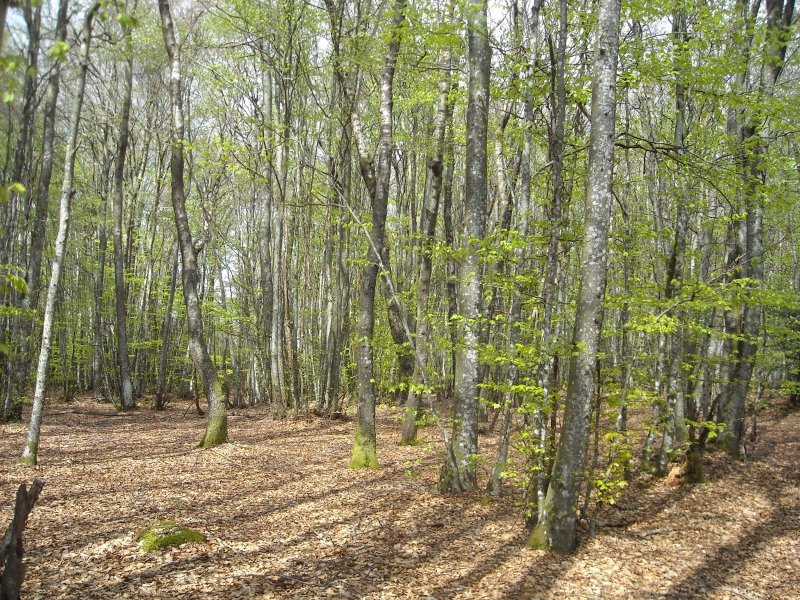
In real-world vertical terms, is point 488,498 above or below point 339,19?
below

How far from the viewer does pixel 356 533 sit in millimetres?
6316

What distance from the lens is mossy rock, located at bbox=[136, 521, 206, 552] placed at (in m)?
5.34

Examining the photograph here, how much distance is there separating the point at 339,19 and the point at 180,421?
39.4 ft

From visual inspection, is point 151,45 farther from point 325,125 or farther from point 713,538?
point 713,538

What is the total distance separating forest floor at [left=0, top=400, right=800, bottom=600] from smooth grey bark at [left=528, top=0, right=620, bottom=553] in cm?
119

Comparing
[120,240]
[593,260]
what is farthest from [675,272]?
[120,240]

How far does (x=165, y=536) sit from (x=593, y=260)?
523 cm

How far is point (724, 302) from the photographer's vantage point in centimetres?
624

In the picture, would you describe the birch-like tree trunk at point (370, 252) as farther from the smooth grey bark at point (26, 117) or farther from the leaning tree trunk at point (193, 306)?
the smooth grey bark at point (26, 117)

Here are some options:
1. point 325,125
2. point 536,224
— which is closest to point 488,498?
point 536,224

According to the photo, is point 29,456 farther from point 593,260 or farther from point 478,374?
point 593,260

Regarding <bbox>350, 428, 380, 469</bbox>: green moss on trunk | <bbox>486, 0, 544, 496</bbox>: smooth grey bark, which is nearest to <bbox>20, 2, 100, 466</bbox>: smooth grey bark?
<bbox>350, 428, 380, 469</bbox>: green moss on trunk

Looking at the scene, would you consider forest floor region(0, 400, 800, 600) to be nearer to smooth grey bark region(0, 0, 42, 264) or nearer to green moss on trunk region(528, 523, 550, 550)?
green moss on trunk region(528, 523, 550, 550)

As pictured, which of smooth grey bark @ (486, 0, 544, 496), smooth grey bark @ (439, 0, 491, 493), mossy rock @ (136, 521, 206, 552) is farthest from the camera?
smooth grey bark @ (439, 0, 491, 493)
